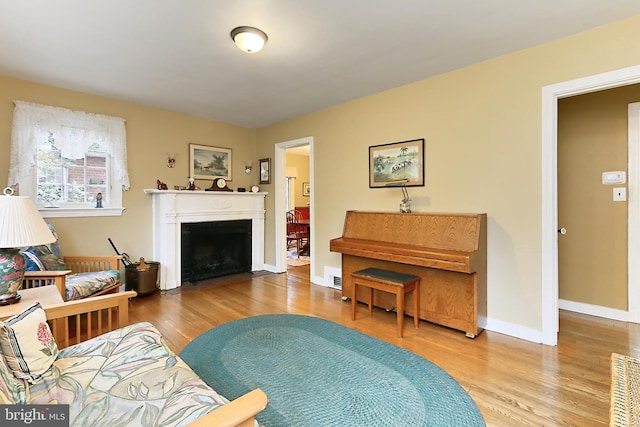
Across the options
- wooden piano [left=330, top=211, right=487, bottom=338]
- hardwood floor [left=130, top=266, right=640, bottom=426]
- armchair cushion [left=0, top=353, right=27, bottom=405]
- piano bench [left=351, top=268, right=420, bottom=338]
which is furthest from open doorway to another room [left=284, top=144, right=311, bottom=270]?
armchair cushion [left=0, top=353, right=27, bottom=405]

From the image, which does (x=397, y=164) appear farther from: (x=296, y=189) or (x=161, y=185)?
(x=296, y=189)

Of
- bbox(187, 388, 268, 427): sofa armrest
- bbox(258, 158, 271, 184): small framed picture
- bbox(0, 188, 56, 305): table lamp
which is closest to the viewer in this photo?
bbox(187, 388, 268, 427): sofa armrest

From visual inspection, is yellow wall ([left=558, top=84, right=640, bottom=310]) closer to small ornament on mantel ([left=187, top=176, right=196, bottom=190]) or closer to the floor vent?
the floor vent

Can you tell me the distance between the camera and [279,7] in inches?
79.0

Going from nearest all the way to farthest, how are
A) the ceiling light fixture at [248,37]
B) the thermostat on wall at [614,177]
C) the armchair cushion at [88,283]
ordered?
1. the ceiling light fixture at [248,37]
2. the armchair cushion at [88,283]
3. the thermostat on wall at [614,177]

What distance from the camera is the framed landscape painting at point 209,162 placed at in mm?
4586

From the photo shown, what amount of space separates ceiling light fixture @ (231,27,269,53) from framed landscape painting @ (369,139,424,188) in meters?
1.82

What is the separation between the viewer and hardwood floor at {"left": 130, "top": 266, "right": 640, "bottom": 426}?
1.74 meters

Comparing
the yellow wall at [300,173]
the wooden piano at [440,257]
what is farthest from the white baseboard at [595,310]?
the yellow wall at [300,173]

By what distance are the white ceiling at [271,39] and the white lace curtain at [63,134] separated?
12.8 inches

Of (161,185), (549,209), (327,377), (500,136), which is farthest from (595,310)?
(161,185)

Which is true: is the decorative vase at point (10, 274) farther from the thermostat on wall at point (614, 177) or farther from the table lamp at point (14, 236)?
the thermostat on wall at point (614, 177)

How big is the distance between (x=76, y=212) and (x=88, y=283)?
1248mm

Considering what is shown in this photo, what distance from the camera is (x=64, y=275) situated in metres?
2.42
